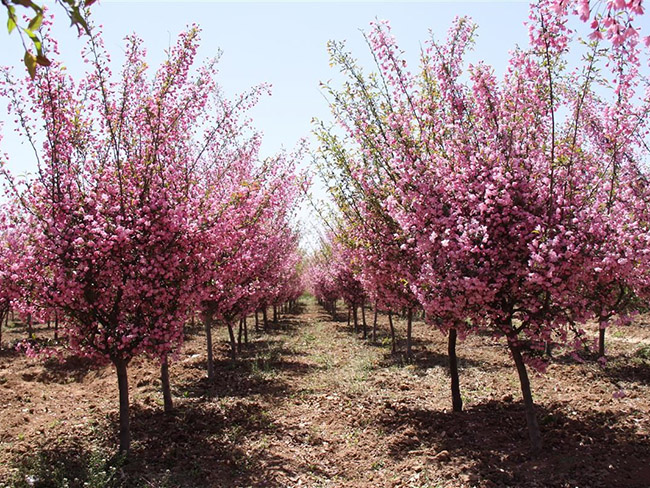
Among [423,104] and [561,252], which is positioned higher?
[423,104]

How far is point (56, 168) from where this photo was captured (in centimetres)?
698

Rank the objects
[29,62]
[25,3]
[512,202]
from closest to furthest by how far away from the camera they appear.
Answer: [25,3], [29,62], [512,202]

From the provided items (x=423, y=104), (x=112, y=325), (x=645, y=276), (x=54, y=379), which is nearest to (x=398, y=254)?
(x=423, y=104)

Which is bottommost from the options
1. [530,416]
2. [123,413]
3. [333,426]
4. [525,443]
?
[333,426]

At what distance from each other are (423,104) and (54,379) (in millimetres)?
11671

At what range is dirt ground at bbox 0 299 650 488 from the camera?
6633 mm

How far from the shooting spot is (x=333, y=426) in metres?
9.12

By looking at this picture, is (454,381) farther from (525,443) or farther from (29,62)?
(29,62)

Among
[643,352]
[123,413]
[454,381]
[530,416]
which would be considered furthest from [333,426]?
[643,352]

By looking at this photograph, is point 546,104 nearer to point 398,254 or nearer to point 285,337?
point 398,254

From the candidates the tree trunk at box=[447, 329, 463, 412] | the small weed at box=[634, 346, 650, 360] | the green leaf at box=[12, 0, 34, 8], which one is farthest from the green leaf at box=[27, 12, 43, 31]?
the small weed at box=[634, 346, 650, 360]

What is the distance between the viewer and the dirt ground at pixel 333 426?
663 centimetres

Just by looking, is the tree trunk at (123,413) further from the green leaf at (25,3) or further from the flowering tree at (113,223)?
the green leaf at (25,3)

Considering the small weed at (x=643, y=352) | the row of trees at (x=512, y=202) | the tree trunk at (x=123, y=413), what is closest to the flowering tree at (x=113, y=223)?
the tree trunk at (x=123, y=413)
